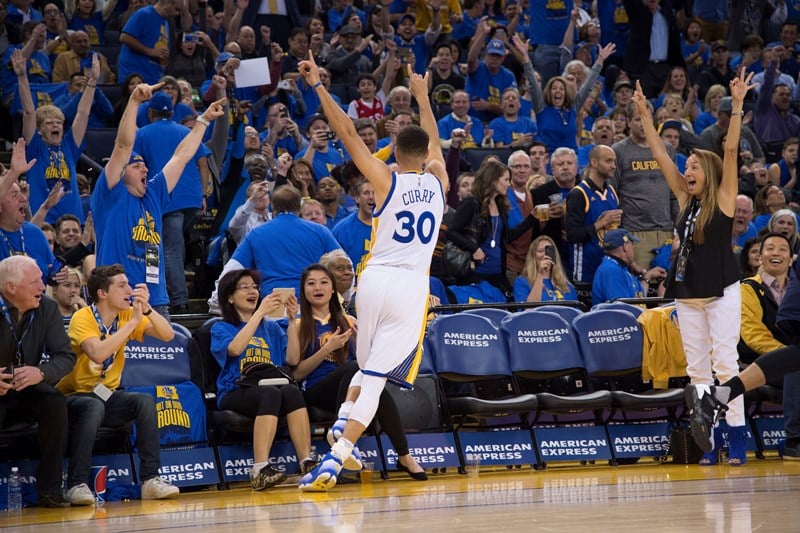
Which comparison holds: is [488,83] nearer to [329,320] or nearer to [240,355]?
[329,320]

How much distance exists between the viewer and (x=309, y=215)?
35.8ft

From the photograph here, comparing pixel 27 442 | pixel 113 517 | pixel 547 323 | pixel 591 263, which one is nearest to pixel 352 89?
pixel 591 263

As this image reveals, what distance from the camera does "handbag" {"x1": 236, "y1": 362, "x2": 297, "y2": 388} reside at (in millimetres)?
8773

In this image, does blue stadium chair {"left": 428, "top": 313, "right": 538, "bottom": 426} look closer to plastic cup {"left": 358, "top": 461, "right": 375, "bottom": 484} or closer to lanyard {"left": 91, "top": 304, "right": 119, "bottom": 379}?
plastic cup {"left": 358, "top": 461, "right": 375, "bottom": 484}

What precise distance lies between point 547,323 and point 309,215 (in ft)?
8.00

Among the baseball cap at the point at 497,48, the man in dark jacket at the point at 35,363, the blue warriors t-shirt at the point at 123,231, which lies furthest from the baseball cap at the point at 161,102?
the baseball cap at the point at 497,48

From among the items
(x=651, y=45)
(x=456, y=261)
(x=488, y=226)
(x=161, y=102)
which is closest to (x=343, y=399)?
(x=456, y=261)

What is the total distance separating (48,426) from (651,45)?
13026mm

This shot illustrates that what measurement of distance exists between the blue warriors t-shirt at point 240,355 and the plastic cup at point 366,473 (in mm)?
Answer: 1055

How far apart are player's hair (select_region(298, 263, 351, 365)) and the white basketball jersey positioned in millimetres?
1222

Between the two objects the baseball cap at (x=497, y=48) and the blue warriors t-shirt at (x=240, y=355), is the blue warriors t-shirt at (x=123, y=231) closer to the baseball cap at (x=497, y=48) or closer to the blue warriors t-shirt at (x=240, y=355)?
the blue warriors t-shirt at (x=240, y=355)

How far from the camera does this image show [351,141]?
25.6ft

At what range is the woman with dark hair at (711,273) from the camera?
9.02 metres

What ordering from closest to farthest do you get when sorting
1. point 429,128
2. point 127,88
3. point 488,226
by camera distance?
point 429,128
point 488,226
point 127,88
